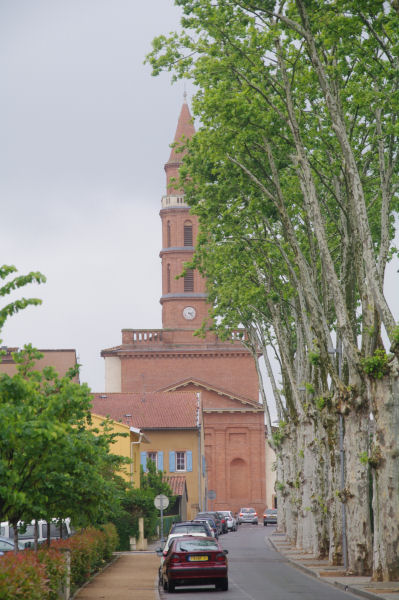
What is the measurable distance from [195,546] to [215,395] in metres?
63.7

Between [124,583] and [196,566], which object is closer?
[196,566]

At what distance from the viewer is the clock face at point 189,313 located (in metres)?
92.9

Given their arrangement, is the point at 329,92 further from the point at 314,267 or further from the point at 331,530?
the point at 331,530

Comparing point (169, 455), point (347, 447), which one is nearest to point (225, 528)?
point (169, 455)

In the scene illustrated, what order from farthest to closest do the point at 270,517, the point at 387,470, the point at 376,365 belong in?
the point at 270,517 → the point at 387,470 → the point at 376,365

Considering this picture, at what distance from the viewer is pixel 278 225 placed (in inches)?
1389

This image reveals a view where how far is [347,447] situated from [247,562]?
11359 mm

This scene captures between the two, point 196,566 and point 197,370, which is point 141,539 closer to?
point 196,566

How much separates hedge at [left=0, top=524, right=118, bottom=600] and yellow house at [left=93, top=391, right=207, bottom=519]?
44.1 metres

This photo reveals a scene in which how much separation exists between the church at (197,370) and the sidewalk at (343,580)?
52334 mm

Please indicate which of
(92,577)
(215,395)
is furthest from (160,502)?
(215,395)

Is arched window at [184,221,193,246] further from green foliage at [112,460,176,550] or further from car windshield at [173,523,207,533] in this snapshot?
car windshield at [173,523,207,533]

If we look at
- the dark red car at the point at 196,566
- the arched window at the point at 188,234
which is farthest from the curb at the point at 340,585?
the arched window at the point at 188,234

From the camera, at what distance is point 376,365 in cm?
2153
